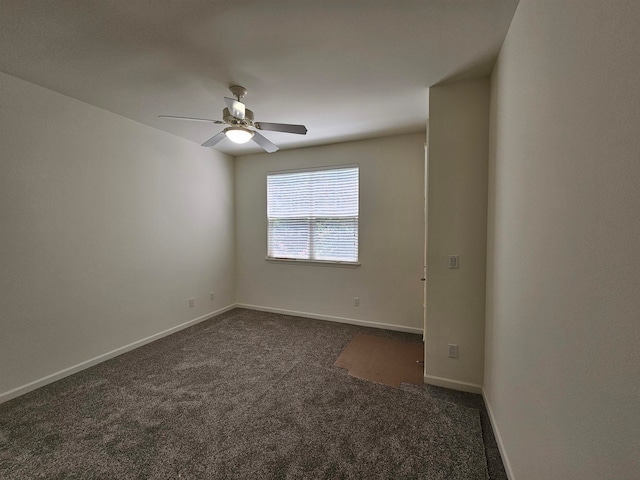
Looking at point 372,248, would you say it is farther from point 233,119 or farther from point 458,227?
Result: point 233,119

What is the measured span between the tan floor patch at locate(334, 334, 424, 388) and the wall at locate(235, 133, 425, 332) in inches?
19.6

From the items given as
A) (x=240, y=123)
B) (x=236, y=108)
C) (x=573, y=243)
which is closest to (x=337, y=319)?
(x=240, y=123)

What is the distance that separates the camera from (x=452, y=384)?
89.3 inches

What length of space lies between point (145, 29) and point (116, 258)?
2.32 m

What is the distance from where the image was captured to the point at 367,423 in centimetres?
186

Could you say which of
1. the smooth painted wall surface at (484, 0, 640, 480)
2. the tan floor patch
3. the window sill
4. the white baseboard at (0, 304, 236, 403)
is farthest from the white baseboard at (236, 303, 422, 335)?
the smooth painted wall surface at (484, 0, 640, 480)

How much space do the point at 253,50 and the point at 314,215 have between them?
8.07 ft

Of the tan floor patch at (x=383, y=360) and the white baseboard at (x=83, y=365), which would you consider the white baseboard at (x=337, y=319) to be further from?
the white baseboard at (x=83, y=365)

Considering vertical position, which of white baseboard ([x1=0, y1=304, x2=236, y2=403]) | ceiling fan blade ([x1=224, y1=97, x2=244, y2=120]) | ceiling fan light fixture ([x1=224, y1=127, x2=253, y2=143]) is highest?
ceiling fan blade ([x1=224, y1=97, x2=244, y2=120])

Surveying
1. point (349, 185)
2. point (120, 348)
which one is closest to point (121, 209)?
point (120, 348)

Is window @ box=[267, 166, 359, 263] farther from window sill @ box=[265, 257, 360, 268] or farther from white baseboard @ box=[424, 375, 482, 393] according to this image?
white baseboard @ box=[424, 375, 482, 393]

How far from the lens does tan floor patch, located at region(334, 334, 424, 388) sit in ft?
8.11

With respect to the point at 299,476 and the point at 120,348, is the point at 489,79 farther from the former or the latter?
the point at 120,348

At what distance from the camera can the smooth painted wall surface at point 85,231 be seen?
85.3 inches
